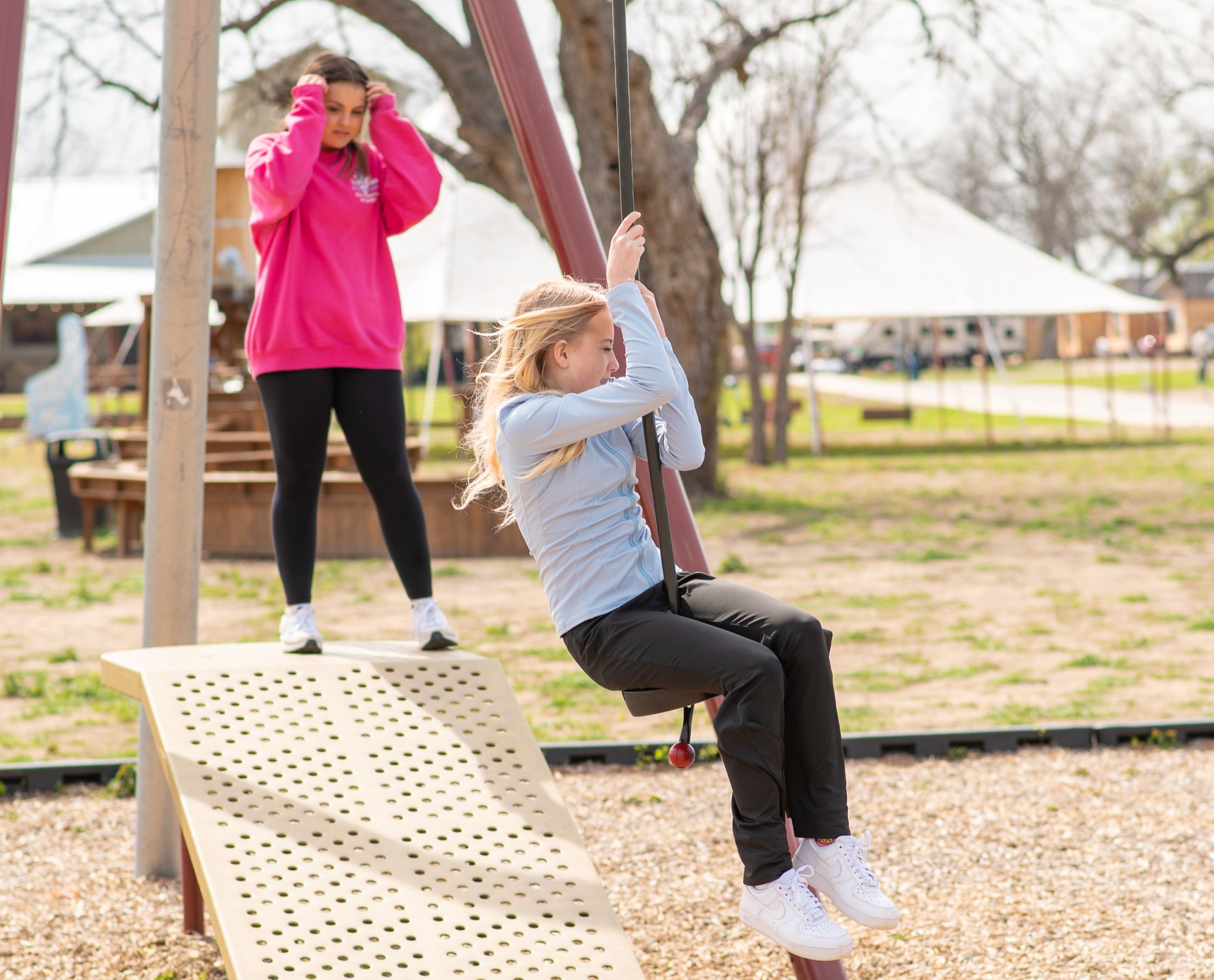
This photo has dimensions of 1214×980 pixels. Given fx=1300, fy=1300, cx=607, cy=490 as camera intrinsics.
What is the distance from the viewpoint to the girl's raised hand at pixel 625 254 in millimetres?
2395

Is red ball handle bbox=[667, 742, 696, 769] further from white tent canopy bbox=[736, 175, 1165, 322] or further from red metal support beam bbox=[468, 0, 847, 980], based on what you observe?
white tent canopy bbox=[736, 175, 1165, 322]

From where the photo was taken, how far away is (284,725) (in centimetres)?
318

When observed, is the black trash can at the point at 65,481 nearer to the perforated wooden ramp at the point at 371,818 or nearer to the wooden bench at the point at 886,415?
the perforated wooden ramp at the point at 371,818

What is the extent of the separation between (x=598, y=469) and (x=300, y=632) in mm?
1351

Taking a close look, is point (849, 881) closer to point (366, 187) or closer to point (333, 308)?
point (333, 308)

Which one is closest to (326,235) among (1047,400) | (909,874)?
(909,874)

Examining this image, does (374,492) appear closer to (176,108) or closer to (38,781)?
(176,108)

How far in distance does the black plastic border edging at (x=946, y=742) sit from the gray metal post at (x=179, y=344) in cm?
148

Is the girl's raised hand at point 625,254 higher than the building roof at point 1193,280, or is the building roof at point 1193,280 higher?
the building roof at point 1193,280

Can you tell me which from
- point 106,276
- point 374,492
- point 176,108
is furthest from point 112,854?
point 106,276

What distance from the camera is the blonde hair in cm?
253

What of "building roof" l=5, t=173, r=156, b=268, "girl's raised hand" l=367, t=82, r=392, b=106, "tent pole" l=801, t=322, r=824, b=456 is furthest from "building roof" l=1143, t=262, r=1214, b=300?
"girl's raised hand" l=367, t=82, r=392, b=106

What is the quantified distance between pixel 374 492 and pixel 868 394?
32.0 m

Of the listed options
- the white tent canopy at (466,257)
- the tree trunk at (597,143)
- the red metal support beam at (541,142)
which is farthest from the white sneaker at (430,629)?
the white tent canopy at (466,257)
